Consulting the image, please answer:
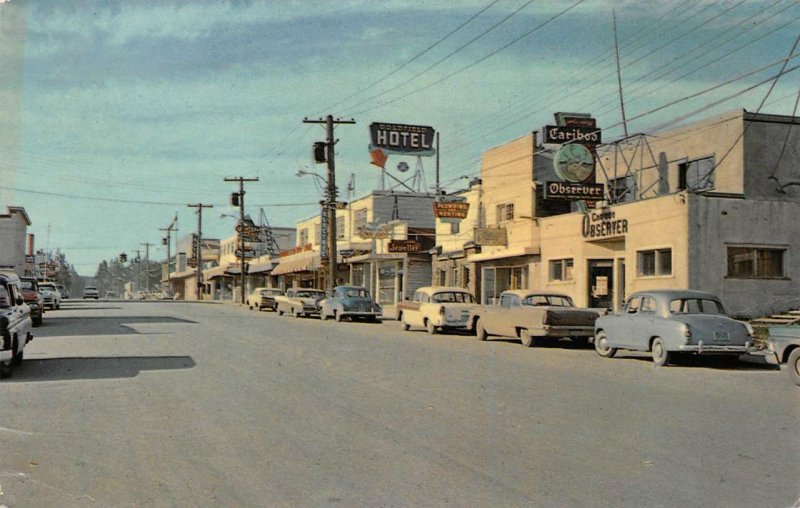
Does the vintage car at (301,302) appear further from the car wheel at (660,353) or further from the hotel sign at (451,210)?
the car wheel at (660,353)

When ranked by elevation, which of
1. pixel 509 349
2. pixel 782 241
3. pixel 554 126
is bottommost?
pixel 509 349

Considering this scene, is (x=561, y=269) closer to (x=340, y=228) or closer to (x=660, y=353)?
(x=660, y=353)

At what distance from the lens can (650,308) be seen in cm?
1670

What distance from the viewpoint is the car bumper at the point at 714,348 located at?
604 inches

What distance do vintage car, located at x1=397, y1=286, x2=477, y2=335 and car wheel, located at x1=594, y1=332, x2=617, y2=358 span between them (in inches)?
261

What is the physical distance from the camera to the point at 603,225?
2927 centimetres

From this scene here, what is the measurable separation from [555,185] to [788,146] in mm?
7923

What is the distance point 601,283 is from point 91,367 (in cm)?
2078

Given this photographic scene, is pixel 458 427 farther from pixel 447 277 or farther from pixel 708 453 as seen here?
pixel 447 277

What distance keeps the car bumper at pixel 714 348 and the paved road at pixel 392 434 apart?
1.24 feet

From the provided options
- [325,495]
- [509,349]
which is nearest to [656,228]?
[509,349]

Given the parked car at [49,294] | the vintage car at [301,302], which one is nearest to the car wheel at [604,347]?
the vintage car at [301,302]

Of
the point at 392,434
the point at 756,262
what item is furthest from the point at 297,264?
the point at 392,434

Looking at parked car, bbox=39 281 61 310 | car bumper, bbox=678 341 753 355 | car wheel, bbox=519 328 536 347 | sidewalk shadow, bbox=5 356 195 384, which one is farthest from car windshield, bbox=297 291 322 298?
car bumper, bbox=678 341 753 355
